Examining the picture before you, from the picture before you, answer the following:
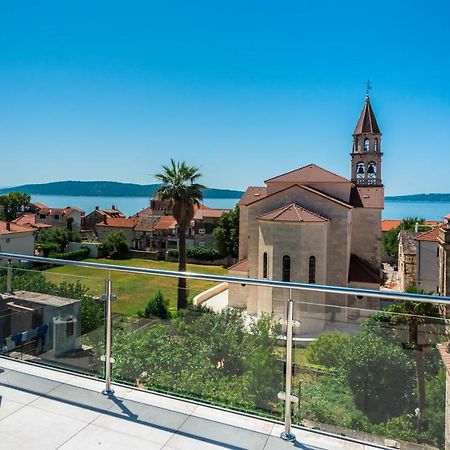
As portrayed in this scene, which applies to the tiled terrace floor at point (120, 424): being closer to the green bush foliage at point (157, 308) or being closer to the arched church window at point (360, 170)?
the green bush foliage at point (157, 308)

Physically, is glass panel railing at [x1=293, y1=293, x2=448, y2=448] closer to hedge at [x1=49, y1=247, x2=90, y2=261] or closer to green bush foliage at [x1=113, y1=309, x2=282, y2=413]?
green bush foliage at [x1=113, y1=309, x2=282, y2=413]

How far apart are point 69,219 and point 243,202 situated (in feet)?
149

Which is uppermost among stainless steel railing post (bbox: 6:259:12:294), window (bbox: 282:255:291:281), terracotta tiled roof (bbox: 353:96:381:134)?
terracotta tiled roof (bbox: 353:96:381:134)

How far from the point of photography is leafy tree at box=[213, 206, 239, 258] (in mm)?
43375

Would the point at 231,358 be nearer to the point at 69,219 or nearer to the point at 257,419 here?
the point at 257,419

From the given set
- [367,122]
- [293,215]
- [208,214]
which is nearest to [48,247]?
[208,214]

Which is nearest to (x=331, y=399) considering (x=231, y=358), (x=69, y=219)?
(x=231, y=358)

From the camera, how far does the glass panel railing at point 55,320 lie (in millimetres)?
3738

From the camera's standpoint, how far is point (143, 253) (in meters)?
53.5

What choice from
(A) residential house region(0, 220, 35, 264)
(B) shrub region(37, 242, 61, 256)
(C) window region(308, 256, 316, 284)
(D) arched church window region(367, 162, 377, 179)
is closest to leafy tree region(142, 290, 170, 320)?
(C) window region(308, 256, 316, 284)

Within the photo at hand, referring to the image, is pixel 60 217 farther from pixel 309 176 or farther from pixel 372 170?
pixel 309 176

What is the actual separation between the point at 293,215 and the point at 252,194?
9.89 m

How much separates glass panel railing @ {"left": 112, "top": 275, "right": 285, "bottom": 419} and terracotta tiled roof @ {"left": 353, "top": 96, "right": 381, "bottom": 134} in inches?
1228

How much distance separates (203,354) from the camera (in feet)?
11.1
